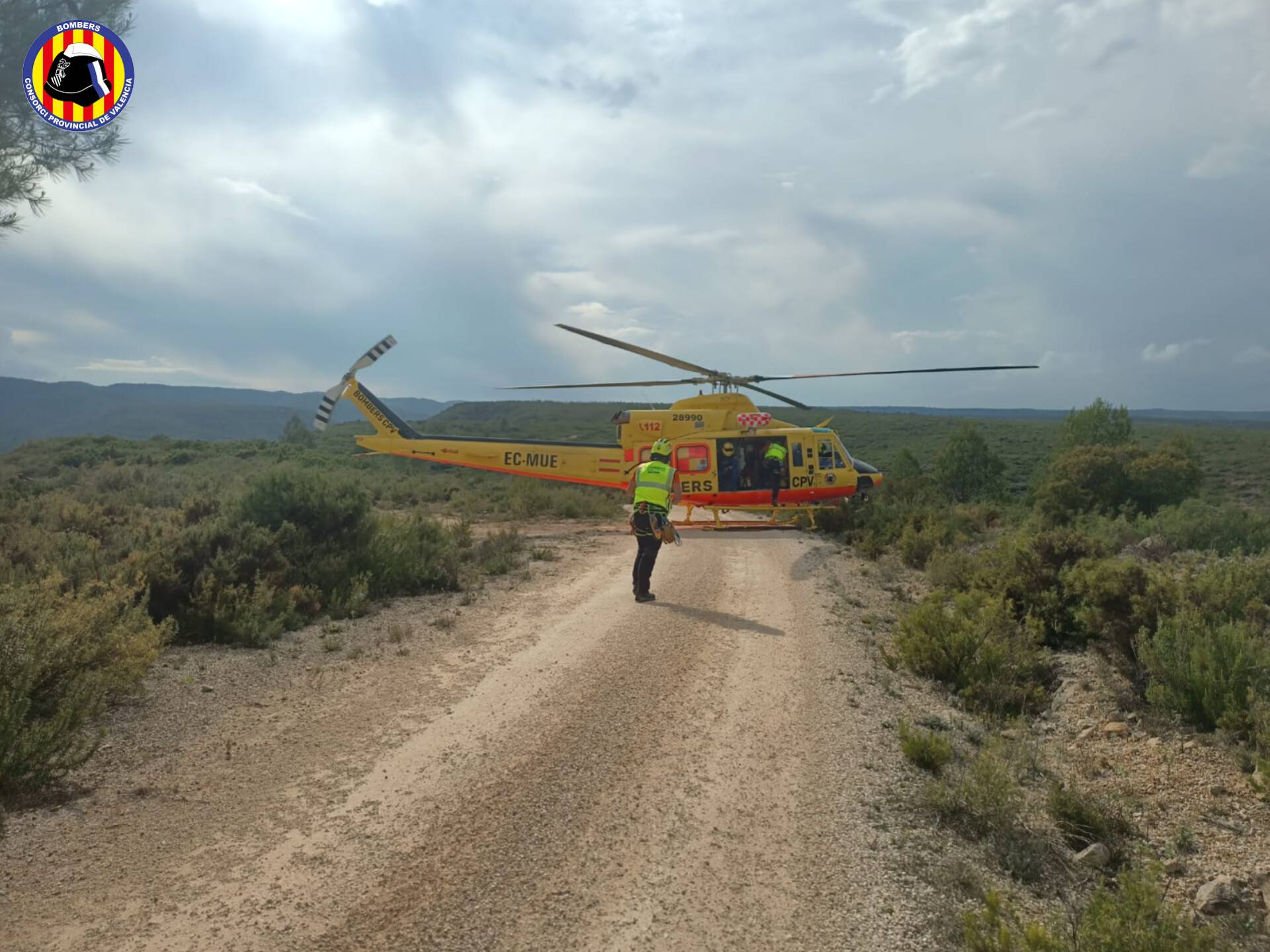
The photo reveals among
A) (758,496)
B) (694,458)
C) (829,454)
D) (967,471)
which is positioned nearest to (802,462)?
(829,454)

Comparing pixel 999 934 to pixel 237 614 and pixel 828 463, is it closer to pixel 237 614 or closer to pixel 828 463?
pixel 237 614

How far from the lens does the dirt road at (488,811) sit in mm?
3154

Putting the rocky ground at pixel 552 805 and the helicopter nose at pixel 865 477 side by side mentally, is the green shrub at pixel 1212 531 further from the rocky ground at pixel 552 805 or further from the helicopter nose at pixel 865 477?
the rocky ground at pixel 552 805

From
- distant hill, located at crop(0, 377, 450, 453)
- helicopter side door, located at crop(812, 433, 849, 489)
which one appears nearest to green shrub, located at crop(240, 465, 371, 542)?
helicopter side door, located at crop(812, 433, 849, 489)

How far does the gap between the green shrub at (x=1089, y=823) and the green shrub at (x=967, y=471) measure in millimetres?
19724

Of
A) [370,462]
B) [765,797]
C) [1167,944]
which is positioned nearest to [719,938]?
[765,797]

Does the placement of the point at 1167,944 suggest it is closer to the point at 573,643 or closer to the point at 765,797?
the point at 765,797

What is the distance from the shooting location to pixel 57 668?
4.85m

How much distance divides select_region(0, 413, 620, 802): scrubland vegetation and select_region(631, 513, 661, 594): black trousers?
8.86 ft

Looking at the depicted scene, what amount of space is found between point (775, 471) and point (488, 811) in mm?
13398

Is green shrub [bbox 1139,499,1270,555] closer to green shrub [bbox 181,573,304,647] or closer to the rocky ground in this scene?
the rocky ground

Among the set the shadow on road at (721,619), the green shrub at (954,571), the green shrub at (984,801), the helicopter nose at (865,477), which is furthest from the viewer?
the helicopter nose at (865,477)

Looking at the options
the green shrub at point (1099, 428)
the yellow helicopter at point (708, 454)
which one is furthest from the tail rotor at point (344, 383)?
the green shrub at point (1099, 428)

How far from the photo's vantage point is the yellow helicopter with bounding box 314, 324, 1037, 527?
16.5 meters
